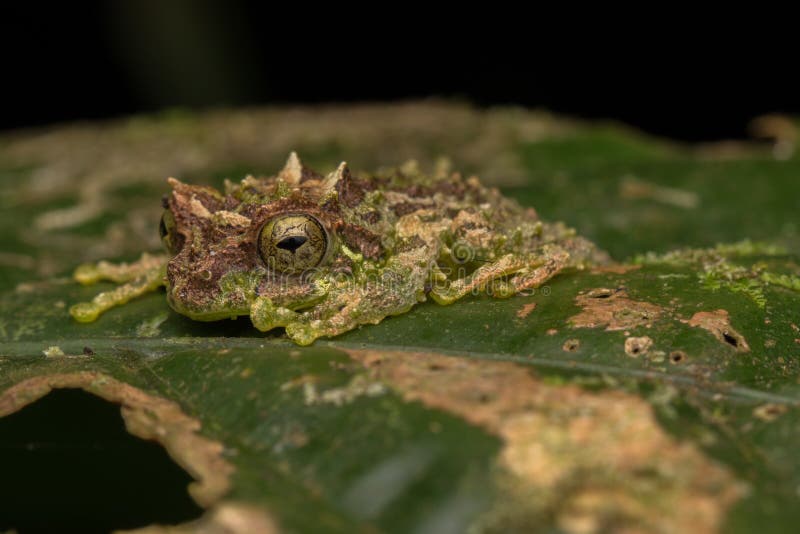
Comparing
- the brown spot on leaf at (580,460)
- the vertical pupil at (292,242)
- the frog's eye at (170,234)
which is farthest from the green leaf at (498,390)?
the vertical pupil at (292,242)

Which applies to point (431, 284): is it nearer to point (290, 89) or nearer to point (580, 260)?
point (580, 260)

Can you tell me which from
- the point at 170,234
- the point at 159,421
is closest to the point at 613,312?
the point at 159,421

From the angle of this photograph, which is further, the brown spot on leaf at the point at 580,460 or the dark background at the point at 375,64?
the dark background at the point at 375,64

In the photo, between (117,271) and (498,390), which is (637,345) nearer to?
(498,390)

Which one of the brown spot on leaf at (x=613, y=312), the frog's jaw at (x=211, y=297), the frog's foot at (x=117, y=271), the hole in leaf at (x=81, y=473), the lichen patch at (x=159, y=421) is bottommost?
the hole in leaf at (x=81, y=473)

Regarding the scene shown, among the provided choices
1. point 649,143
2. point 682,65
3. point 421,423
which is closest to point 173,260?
point 421,423

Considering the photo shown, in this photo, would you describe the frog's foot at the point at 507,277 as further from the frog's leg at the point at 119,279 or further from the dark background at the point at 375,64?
the dark background at the point at 375,64
